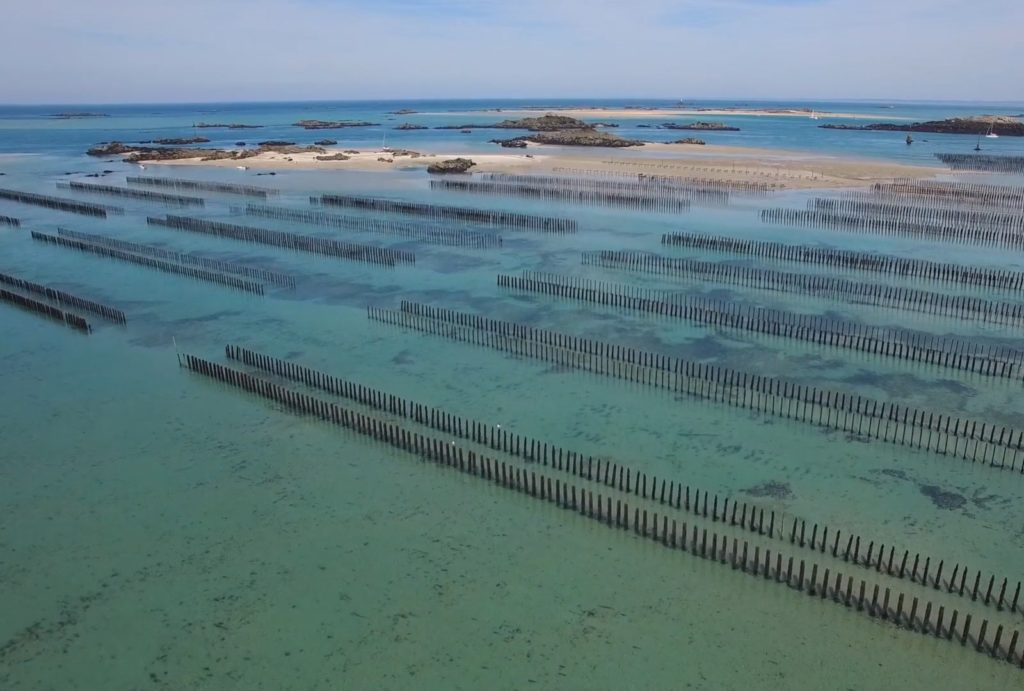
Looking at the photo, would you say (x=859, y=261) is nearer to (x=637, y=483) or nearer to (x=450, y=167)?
(x=637, y=483)

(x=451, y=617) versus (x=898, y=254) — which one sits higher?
(x=898, y=254)

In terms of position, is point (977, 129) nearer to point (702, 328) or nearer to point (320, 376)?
point (702, 328)

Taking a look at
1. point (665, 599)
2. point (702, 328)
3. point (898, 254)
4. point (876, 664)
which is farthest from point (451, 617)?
point (898, 254)

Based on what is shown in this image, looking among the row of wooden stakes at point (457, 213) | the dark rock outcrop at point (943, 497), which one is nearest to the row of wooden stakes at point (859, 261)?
the row of wooden stakes at point (457, 213)

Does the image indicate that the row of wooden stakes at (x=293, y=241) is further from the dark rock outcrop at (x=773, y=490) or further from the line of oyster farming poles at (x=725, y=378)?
the dark rock outcrop at (x=773, y=490)

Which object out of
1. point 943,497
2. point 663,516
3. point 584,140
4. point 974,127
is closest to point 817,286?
point 943,497

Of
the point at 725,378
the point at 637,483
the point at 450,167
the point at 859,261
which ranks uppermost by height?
the point at 450,167
